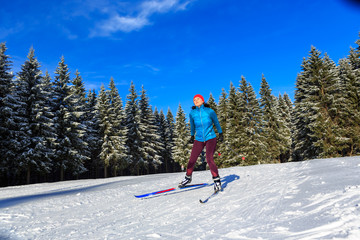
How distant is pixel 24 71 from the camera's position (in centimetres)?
2231

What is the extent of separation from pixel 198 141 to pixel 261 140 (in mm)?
26300

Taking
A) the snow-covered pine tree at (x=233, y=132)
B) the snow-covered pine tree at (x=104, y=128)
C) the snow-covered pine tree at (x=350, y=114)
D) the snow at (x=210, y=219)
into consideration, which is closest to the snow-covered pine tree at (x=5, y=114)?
the snow-covered pine tree at (x=104, y=128)

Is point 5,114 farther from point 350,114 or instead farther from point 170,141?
point 350,114

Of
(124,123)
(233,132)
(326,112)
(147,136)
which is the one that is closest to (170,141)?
(147,136)

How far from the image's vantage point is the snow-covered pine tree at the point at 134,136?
32.5m

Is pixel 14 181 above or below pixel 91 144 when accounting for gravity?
below

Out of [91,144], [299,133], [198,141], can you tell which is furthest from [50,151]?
[299,133]

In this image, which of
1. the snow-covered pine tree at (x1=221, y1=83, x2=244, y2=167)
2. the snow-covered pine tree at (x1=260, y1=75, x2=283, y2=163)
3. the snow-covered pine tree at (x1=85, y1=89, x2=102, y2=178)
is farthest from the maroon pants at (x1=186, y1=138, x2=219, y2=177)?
the snow-covered pine tree at (x1=260, y1=75, x2=283, y2=163)

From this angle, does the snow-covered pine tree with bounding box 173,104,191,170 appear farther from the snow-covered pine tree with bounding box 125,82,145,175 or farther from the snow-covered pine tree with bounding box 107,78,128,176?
the snow-covered pine tree with bounding box 107,78,128,176

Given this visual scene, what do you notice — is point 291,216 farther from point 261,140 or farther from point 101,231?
point 261,140

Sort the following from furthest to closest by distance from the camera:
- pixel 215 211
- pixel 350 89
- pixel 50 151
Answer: pixel 350 89 → pixel 50 151 → pixel 215 211

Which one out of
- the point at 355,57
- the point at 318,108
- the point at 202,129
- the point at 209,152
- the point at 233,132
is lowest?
the point at 209,152

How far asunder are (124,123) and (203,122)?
30916 mm

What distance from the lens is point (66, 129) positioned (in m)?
23.9
